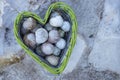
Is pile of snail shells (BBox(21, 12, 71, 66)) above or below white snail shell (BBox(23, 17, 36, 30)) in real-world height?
below

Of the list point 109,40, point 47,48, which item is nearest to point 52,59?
point 47,48

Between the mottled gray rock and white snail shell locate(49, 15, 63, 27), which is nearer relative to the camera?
white snail shell locate(49, 15, 63, 27)

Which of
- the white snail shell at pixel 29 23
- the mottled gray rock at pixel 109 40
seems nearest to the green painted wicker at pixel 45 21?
the white snail shell at pixel 29 23

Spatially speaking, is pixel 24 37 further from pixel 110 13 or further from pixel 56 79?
pixel 110 13

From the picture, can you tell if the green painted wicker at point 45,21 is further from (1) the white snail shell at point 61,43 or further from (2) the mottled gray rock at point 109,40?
(2) the mottled gray rock at point 109,40

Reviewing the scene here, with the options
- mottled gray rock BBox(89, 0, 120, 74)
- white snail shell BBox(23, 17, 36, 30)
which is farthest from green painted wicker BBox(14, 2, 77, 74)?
mottled gray rock BBox(89, 0, 120, 74)

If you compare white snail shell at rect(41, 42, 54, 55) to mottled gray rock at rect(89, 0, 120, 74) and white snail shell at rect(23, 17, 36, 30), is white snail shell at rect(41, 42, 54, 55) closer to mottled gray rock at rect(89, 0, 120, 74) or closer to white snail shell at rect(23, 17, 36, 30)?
white snail shell at rect(23, 17, 36, 30)

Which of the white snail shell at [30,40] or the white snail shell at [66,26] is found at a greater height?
the white snail shell at [66,26]

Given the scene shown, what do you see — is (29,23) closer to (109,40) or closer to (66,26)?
(66,26)
